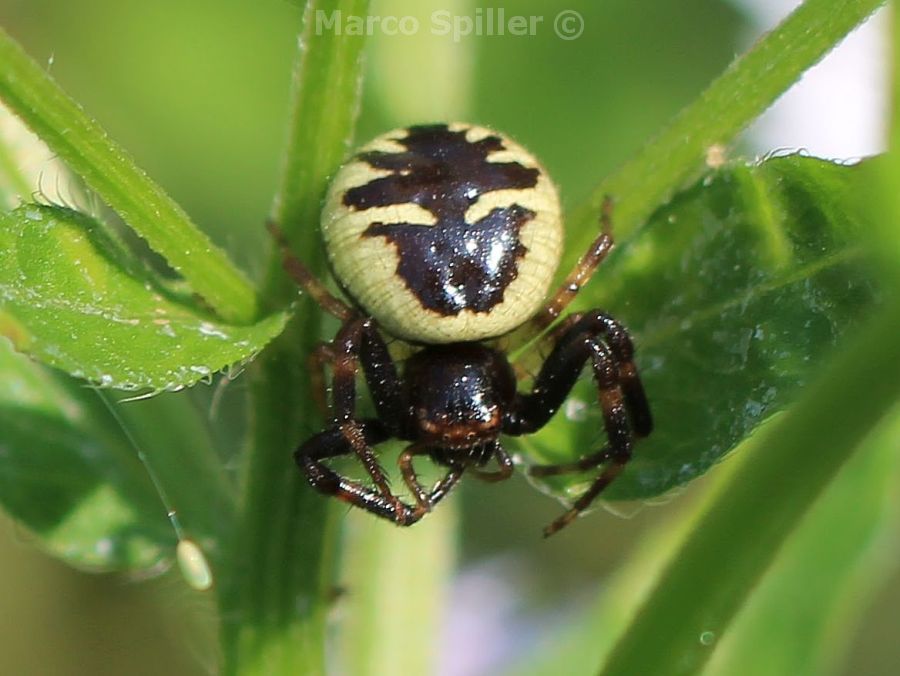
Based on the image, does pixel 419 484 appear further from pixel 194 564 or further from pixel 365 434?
pixel 194 564

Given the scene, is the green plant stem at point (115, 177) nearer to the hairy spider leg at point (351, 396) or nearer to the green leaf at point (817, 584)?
the hairy spider leg at point (351, 396)

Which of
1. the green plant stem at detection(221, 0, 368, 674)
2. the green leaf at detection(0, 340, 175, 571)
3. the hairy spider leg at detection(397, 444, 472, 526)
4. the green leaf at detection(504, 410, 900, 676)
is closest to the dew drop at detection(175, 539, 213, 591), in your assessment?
the green plant stem at detection(221, 0, 368, 674)

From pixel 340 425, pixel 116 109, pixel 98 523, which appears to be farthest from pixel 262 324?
pixel 116 109

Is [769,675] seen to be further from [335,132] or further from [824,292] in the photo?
[335,132]

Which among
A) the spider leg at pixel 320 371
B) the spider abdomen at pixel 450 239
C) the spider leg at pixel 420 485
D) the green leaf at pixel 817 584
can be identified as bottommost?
the green leaf at pixel 817 584

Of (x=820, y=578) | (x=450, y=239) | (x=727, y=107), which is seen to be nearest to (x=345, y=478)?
(x=450, y=239)

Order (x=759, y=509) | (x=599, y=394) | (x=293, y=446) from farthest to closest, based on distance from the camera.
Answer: (x=599, y=394)
(x=293, y=446)
(x=759, y=509)

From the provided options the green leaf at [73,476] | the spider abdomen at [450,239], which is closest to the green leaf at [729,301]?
the spider abdomen at [450,239]
